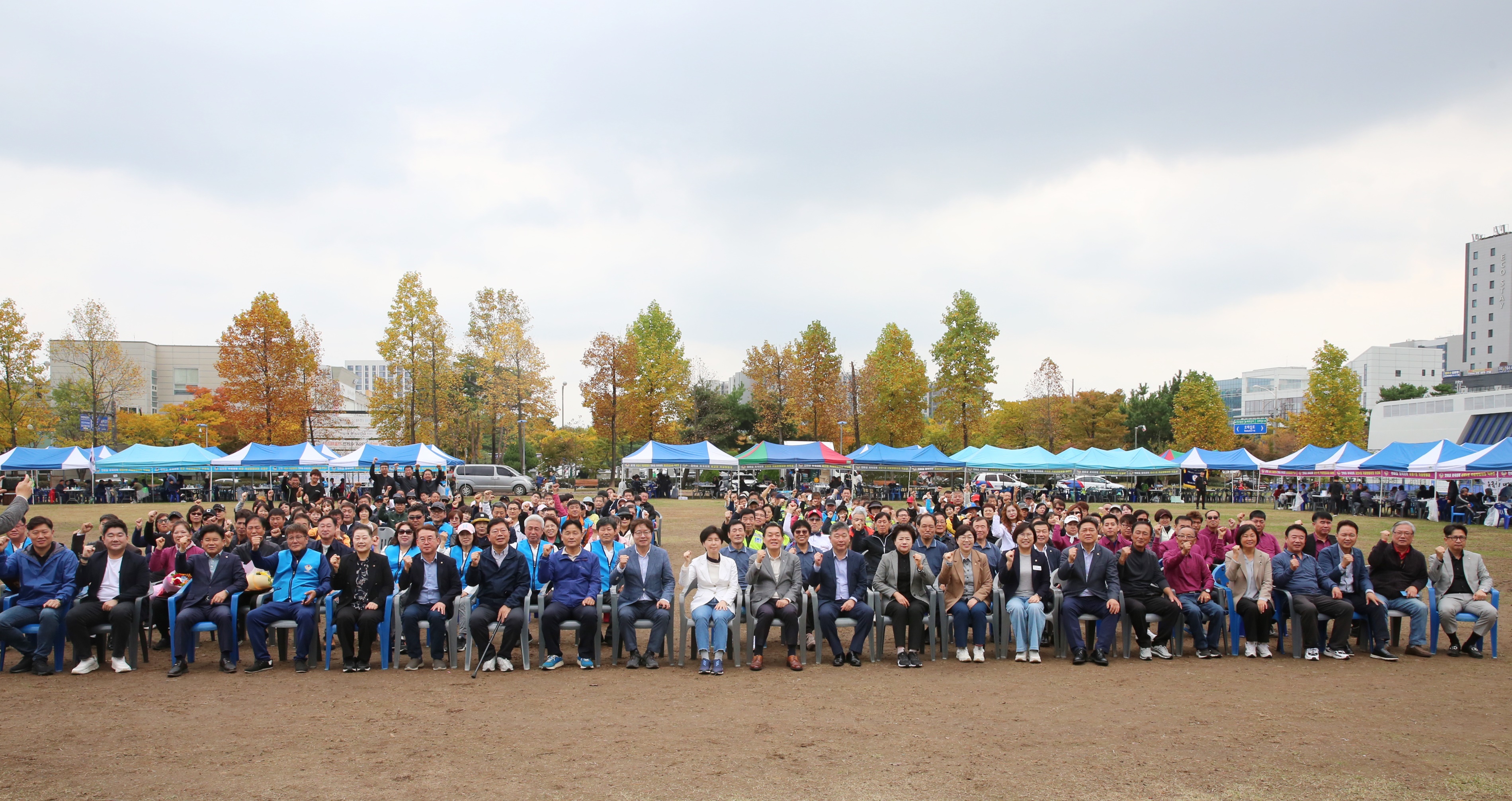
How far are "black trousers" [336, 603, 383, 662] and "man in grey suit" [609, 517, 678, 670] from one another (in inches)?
77.6

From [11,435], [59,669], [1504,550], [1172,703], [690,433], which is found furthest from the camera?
[690,433]

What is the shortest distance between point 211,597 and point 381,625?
1.43m

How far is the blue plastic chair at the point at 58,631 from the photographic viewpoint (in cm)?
672

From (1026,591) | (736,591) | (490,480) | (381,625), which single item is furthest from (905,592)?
(490,480)

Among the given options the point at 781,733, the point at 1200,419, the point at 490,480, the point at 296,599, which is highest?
the point at 1200,419

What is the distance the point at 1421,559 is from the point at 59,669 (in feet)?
38.6

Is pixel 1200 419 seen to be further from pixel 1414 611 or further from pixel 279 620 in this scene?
pixel 279 620

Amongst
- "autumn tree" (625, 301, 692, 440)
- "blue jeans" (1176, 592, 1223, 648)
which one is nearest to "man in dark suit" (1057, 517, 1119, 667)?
"blue jeans" (1176, 592, 1223, 648)

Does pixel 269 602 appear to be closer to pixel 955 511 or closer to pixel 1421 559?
pixel 955 511

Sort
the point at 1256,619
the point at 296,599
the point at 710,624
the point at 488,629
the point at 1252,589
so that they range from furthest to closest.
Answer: the point at 1252,589 < the point at 1256,619 < the point at 296,599 < the point at 488,629 < the point at 710,624

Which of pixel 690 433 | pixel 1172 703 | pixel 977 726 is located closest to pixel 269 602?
pixel 977 726

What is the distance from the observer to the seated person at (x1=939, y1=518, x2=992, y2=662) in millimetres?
7211

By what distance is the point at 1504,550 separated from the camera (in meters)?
16.2

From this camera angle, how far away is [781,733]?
515 cm
